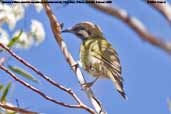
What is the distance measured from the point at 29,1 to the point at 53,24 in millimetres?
122

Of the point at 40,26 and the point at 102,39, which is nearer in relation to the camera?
the point at 102,39

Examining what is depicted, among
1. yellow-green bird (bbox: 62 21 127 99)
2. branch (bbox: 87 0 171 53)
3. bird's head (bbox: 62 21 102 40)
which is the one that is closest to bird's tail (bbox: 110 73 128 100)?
yellow-green bird (bbox: 62 21 127 99)

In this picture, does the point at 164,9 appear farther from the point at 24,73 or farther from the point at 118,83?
the point at 24,73

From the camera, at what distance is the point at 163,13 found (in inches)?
13.1

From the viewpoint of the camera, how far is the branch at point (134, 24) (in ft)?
1.02

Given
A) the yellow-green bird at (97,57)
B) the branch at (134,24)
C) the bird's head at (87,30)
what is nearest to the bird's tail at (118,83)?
the yellow-green bird at (97,57)

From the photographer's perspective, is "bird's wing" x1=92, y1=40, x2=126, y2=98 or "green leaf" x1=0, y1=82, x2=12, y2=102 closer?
"green leaf" x1=0, y1=82, x2=12, y2=102

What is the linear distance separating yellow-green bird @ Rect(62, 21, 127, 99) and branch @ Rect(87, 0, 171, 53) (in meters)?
1.24

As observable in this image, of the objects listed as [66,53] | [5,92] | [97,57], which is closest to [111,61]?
[97,57]

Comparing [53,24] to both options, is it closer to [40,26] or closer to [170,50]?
[170,50]

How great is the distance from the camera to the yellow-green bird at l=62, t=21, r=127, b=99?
178cm

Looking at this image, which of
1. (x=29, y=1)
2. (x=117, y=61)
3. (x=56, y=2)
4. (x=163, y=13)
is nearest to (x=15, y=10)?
(x=117, y=61)

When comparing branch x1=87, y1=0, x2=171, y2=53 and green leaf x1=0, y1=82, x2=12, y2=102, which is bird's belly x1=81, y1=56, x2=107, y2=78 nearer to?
green leaf x1=0, y1=82, x2=12, y2=102

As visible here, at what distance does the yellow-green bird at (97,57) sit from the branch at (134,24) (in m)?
1.24
